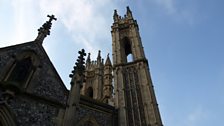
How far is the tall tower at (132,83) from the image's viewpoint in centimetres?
1170

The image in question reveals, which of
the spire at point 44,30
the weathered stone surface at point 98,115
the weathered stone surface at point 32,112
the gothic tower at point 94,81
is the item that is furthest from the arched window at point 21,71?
the gothic tower at point 94,81

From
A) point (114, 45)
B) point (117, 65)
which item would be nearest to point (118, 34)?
point (114, 45)

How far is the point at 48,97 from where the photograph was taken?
9.43m

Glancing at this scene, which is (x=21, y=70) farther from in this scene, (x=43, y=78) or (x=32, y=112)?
(x=32, y=112)

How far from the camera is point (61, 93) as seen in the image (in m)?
10.1

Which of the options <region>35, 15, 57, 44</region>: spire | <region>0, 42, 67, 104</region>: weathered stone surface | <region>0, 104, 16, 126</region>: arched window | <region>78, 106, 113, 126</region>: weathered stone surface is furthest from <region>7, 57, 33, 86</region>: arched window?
<region>78, 106, 113, 126</region>: weathered stone surface

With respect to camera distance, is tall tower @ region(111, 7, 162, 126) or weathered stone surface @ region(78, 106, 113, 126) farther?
tall tower @ region(111, 7, 162, 126)

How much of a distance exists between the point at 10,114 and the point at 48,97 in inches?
70.7

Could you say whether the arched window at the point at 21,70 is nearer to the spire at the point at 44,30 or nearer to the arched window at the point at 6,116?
the arched window at the point at 6,116

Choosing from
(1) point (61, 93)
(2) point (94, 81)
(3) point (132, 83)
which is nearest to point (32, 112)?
(1) point (61, 93)

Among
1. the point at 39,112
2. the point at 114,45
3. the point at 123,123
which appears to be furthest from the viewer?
the point at 114,45

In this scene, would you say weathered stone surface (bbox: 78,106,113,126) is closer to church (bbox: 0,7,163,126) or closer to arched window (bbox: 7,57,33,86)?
church (bbox: 0,7,163,126)

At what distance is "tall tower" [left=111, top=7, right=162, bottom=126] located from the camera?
11.7 metres

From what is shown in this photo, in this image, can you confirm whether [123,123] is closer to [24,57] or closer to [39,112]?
[39,112]
